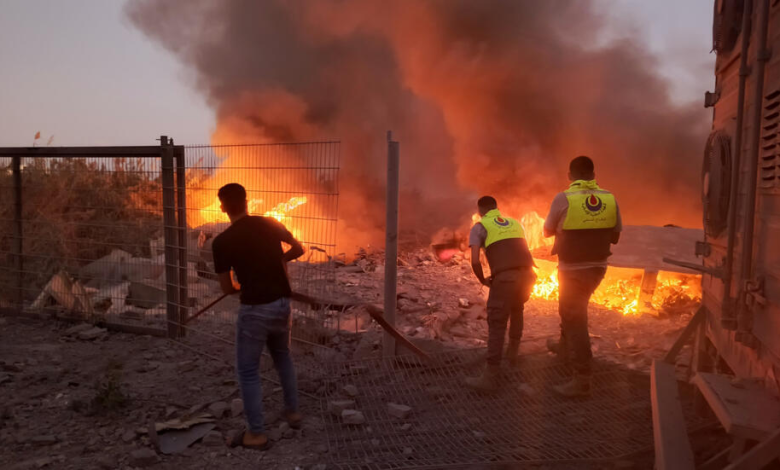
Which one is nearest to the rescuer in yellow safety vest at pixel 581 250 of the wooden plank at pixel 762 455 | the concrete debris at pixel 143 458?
the wooden plank at pixel 762 455

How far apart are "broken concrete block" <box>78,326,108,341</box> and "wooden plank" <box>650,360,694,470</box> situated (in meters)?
5.51

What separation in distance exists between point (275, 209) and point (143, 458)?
2.28m

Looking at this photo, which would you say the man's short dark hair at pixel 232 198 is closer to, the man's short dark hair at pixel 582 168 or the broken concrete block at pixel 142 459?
the broken concrete block at pixel 142 459

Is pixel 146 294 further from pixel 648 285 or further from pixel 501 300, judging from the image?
pixel 648 285

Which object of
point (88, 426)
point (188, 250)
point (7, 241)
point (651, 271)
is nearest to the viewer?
point (88, 426)

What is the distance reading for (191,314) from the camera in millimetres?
6070

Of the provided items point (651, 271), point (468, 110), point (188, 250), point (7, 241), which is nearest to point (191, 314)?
point (188, 250)

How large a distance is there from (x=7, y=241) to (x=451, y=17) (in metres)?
13.5

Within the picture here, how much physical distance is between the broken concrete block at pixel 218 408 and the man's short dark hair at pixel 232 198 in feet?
5.06

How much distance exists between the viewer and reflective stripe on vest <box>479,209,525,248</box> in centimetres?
486

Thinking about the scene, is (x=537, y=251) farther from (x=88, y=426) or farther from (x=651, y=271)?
(x=88, y=426)

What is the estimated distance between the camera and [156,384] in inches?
195

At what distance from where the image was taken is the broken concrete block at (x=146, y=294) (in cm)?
669

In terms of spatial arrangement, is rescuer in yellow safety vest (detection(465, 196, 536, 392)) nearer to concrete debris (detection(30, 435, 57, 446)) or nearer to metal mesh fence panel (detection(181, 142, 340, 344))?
metal mesh fence panel (detection(181, 142, 340, 344))
